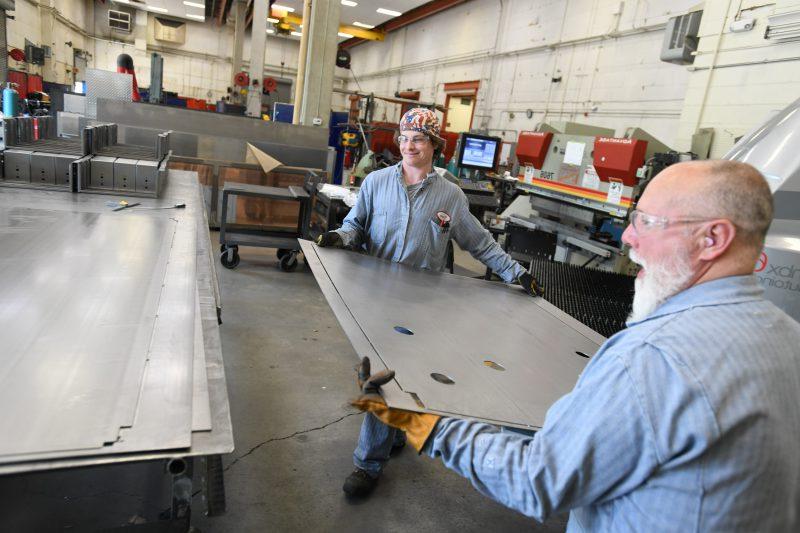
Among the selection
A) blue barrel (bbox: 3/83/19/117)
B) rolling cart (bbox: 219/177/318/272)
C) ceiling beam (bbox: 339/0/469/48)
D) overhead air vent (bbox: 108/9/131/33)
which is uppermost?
ceiling beam (bbox: 339/0/469/48)

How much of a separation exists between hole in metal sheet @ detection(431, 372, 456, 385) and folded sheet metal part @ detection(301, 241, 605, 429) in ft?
0.04

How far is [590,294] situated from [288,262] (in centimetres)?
302

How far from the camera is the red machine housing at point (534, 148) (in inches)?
199

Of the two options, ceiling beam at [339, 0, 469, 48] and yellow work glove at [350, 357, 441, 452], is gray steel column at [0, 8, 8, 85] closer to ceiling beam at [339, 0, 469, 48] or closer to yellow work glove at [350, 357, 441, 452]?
ceiling beam at [339, 0, 469, 48]

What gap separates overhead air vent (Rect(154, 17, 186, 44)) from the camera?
59.1 ft

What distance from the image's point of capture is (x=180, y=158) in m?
5.68

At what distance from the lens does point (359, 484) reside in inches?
83.3

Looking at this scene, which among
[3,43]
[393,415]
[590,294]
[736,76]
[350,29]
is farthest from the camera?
[350,29]

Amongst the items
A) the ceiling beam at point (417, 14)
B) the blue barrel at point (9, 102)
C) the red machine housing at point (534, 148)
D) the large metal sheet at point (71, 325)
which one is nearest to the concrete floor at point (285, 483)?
the large metal sheet at point (71, 325)

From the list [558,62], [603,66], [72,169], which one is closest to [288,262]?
[72,169]

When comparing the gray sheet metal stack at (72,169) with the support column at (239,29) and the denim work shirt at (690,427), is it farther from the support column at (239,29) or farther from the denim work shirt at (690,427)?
the support column at (239,29)

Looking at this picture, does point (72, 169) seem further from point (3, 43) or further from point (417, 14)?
point (417, 14)

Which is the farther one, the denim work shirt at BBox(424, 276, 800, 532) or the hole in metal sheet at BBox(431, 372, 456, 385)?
the hole in metal sheet at BBox(431, 372, 456, 385)

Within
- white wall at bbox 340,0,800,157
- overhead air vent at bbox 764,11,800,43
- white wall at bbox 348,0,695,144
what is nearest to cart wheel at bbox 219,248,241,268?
white wall at bbox 340,0,800,157
